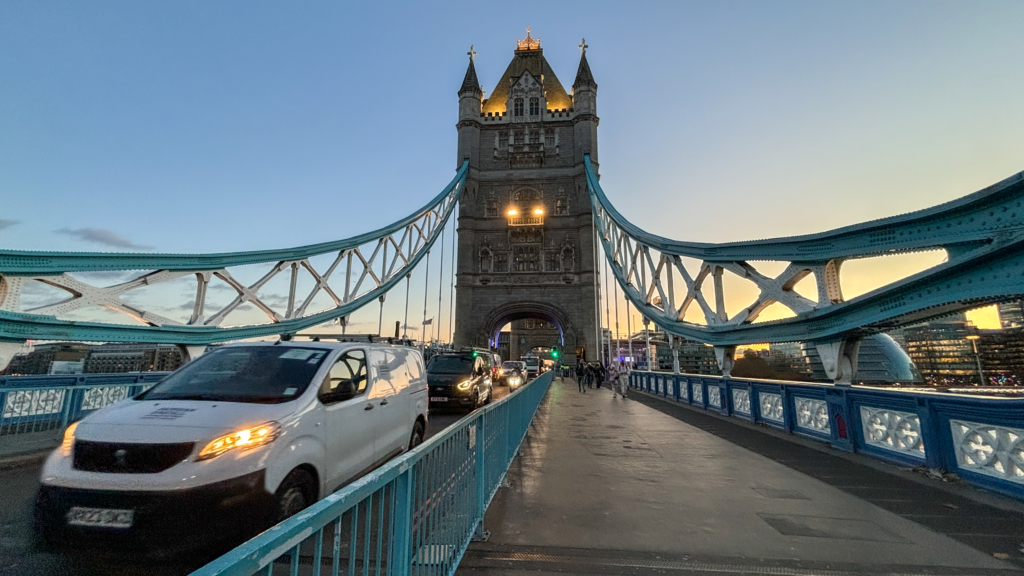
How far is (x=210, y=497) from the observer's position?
8.86 feet

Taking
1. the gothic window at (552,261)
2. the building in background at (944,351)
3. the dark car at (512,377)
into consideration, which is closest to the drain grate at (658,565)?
the dark car at (512,377)

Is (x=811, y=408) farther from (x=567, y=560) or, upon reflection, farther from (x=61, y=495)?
(x=61, y=495)

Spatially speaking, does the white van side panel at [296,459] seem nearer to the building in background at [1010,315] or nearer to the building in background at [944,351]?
the building in background at [1010,315]

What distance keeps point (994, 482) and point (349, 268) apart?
24.7 m

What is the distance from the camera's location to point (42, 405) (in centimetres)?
761

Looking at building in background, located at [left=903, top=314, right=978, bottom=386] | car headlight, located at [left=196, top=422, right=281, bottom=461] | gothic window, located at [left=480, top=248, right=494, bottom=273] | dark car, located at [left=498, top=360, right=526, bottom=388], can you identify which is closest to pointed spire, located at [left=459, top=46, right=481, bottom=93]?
gothic window, located at [left=480, top=248, right=494, bottom=273]

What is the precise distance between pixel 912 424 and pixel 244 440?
7.85 metres

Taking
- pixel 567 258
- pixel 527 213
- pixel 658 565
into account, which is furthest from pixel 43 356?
pixel 658 565

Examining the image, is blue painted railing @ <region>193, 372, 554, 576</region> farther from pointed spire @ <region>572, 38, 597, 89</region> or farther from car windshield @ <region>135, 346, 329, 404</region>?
pointed spire @ <region>572, 38, 597, 89</region>

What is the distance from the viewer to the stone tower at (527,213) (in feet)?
120

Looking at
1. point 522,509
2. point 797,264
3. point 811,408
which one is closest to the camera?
point 522,509

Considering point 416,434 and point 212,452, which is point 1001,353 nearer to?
point 416,434

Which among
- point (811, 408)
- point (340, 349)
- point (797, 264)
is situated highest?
point (797, 264)

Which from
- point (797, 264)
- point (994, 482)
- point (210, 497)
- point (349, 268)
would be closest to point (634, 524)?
point (210, 497)
